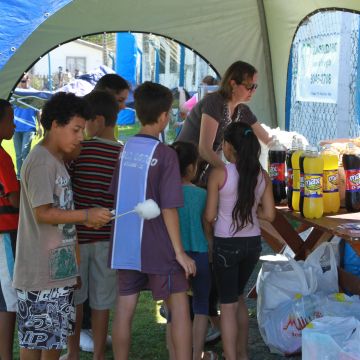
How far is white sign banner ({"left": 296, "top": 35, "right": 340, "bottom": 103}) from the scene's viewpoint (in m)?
7.48

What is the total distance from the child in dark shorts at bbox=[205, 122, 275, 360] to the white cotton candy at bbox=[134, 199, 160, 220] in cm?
59

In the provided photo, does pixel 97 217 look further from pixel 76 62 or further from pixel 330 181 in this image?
pixel 76 62

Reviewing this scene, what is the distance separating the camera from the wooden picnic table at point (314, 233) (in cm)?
296

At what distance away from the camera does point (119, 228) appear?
2.89 metres

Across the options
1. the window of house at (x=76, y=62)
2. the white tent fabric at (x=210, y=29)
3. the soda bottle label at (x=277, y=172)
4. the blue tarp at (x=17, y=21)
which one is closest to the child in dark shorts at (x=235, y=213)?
the soda bottle label at (x=277, y=172)

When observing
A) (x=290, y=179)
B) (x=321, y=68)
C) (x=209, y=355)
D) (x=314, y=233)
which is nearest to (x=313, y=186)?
(x=290, y=179)

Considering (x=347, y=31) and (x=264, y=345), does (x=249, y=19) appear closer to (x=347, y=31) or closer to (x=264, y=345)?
(x=347, y=31)

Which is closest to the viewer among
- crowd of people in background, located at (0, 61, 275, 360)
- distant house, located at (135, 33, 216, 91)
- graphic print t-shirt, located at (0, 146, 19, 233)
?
crowd of people in background, located at (0, 61, 275, 360)

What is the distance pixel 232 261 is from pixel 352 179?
2.52ft

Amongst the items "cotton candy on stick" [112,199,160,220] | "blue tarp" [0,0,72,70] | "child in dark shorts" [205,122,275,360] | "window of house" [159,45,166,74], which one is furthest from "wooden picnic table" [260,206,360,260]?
"window of house" [159,45,166,74]

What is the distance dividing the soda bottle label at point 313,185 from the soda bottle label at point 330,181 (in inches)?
5.2

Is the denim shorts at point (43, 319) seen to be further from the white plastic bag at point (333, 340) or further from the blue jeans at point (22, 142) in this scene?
the blue jeans at point (22, 142)

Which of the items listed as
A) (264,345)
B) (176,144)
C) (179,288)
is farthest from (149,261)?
(264,345)

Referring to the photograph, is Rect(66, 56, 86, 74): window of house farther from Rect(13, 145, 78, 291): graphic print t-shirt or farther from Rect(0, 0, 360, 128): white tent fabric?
Rect(13, 145, 78, 291): graphic print t-shirt
